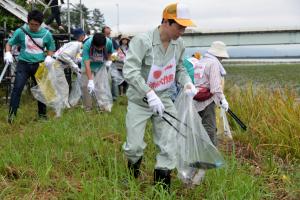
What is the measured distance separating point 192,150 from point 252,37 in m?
30.2

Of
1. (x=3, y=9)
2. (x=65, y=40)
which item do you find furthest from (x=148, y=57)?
(x=3, y=9)

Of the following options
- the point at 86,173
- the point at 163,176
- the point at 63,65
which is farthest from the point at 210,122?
the point at 63,65

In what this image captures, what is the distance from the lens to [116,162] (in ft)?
12.8

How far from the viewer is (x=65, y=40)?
11.1 meters

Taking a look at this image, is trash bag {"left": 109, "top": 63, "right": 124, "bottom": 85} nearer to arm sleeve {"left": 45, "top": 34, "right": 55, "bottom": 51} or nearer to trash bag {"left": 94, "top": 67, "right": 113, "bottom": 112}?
trash bag {"left": 94, "top": 67, "right": 113, "bottom": 112}

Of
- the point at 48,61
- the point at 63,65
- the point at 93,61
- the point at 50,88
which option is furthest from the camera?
the point at 63,65

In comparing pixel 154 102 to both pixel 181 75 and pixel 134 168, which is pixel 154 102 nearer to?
pixel 181 75

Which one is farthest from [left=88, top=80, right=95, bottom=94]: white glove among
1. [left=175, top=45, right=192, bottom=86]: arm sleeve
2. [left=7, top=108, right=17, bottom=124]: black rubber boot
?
[left=175, top=45, right=192, bottom=86]: arm sleeve

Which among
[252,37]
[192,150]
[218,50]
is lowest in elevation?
[192,150]

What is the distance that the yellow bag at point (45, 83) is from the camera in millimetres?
6840

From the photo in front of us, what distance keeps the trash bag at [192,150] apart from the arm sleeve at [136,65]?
1.57 ft

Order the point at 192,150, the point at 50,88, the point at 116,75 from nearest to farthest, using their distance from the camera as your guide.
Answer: the point at 192,150 → the point at 50,88 → the point at 116,75

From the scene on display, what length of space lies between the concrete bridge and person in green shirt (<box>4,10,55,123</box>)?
25.4 meters

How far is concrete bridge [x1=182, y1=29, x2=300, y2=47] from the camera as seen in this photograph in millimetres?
31797
